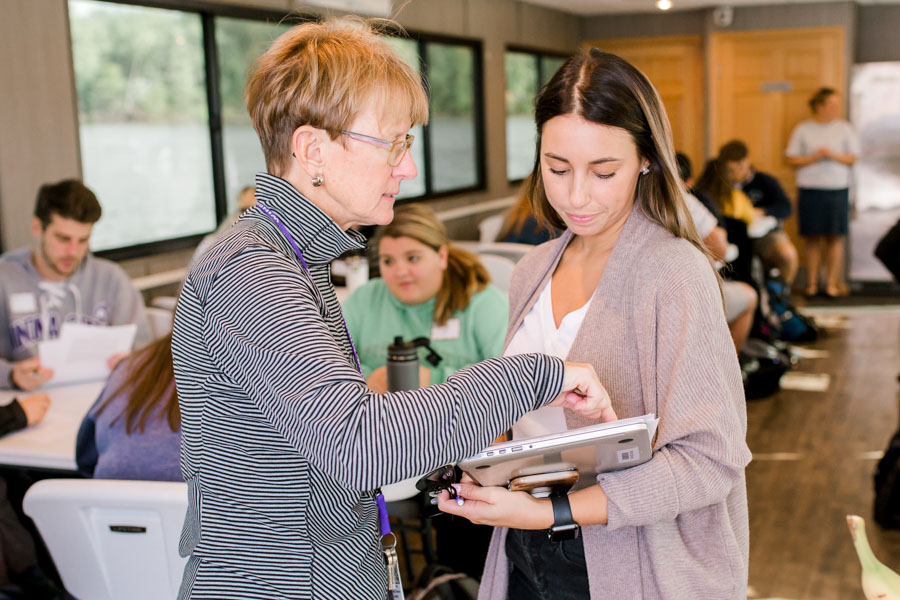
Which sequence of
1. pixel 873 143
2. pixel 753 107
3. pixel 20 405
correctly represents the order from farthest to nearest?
pixel 753 107
pixel 873 143
pixel 20 405

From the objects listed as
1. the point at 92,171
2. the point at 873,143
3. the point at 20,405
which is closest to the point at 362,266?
the point at 92,171

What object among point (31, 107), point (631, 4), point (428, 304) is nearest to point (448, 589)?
point (428, 304)

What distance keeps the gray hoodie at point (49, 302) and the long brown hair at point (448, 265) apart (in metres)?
1.18

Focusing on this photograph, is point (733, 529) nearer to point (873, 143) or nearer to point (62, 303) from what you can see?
point (62, 303)

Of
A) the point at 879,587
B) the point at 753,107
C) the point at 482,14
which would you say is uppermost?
the point at 482,14

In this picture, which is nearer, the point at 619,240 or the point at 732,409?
the point at 732,409

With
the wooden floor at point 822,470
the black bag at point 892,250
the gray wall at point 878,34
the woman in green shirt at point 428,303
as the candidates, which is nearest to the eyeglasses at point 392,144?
the woman in green shirt at point 428,303

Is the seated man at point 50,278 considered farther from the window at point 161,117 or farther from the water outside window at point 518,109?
the water outside window at point 518,109

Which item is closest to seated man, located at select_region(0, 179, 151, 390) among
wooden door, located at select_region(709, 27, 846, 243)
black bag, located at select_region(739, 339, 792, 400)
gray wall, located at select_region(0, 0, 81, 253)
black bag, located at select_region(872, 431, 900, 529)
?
gray wall, located at select_region(0, 0, 81, 253)

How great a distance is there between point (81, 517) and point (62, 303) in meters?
1.73

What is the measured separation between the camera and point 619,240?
4.18 ft

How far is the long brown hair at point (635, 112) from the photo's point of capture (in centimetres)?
124

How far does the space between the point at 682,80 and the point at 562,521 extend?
9.04 meters

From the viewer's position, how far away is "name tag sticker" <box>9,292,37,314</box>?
3213 mm
